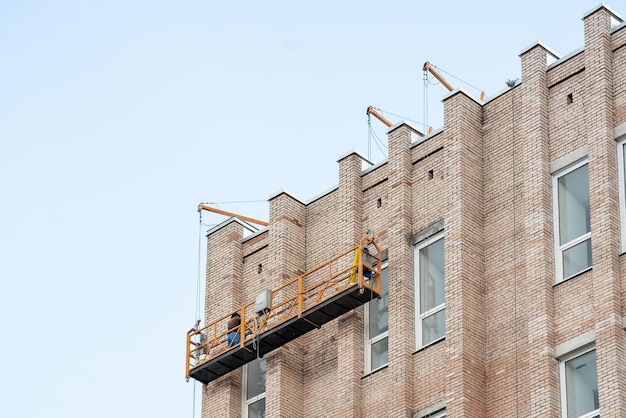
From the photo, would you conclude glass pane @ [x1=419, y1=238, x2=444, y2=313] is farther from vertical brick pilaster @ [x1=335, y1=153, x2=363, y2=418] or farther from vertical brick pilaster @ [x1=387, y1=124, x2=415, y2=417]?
vertical brick pilaster @ [x1=335, y1=153, x2=363, y2=418]

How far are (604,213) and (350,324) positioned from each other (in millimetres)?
8096

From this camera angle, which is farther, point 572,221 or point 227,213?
point 227,213

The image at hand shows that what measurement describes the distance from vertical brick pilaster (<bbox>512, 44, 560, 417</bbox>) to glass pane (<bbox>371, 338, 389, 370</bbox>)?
4253mm

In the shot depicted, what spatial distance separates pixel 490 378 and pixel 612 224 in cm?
460

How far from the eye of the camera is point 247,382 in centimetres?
4738

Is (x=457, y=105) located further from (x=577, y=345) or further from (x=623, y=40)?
(x=577, y=345)

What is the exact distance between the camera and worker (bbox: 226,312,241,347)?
4662 centimetres

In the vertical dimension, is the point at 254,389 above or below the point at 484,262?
below

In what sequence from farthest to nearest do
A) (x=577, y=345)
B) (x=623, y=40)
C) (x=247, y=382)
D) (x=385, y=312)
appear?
(x=247, y=382), (x=385, y=312), (x=623, y=40), (x=577, y=345)

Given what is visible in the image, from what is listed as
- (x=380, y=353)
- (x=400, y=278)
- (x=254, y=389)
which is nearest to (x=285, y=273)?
(x=254, y=389)

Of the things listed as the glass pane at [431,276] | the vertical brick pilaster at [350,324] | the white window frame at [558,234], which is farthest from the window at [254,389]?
the white window frame at [558,234]

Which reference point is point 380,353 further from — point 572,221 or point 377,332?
point 572,221

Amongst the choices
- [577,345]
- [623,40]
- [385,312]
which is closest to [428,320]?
[385,312]

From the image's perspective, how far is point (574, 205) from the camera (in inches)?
1625
